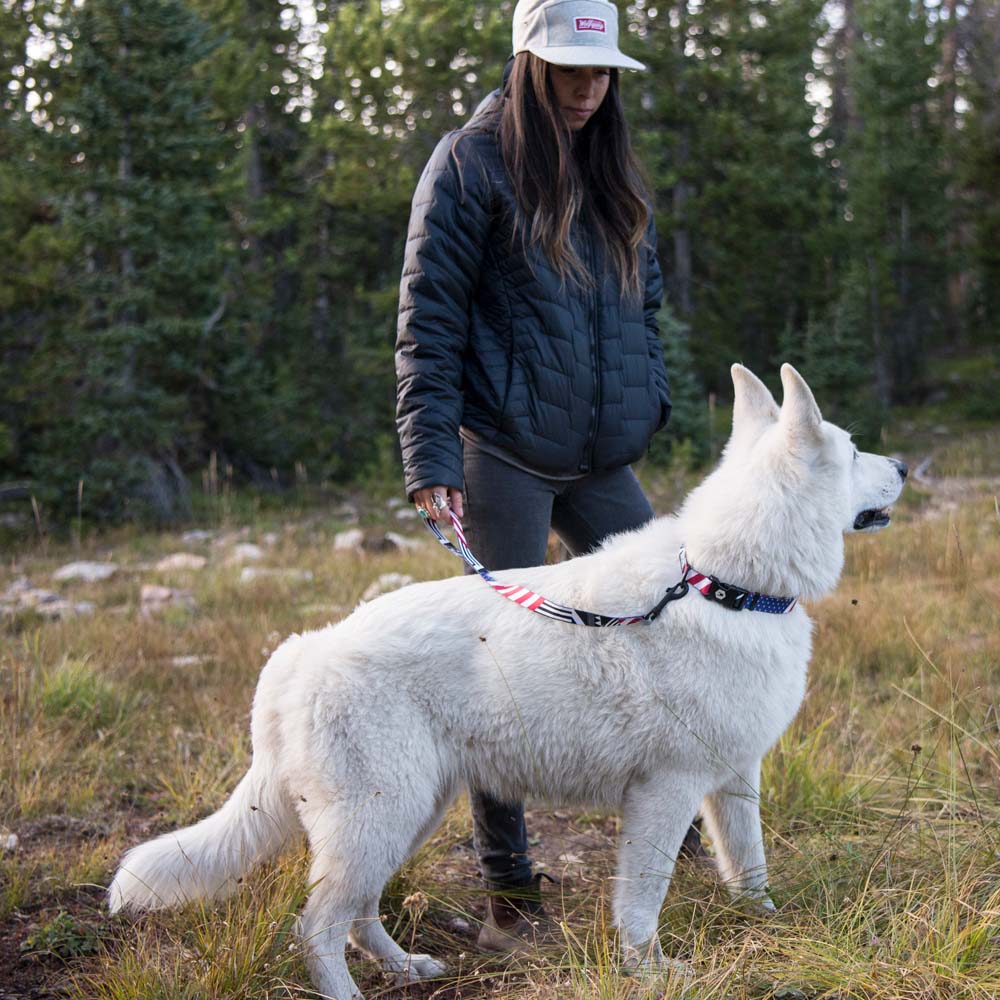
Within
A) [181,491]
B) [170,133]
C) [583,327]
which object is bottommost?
[181,491]

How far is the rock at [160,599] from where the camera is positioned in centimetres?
708

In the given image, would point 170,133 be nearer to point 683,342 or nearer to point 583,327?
point 683,342

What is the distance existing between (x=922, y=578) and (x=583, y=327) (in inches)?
168

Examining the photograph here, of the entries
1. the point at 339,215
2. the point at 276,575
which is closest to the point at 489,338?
the point at 276,575

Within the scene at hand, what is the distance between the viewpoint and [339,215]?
1948 centimetres

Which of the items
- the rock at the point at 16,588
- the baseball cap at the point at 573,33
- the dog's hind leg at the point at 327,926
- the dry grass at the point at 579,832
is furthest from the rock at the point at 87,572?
the baseball cap at the point at 573,33

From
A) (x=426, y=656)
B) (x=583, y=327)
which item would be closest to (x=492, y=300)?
(x=583, y=327)

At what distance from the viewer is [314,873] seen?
106 inches

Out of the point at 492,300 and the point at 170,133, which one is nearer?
the point at 492,300

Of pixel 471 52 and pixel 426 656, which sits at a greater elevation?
pixel 471 52

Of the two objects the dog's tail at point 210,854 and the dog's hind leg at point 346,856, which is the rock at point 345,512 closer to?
the dog's tail at point 210,854

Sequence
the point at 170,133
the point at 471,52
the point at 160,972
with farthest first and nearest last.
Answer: the point at 471,52 < the point at 170,133 < the point at 160,972

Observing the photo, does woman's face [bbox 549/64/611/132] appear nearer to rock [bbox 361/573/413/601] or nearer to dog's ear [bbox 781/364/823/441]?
dog's ear [bbox 781/364/823/441]

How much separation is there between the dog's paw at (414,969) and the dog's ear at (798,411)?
1857 millimetres
